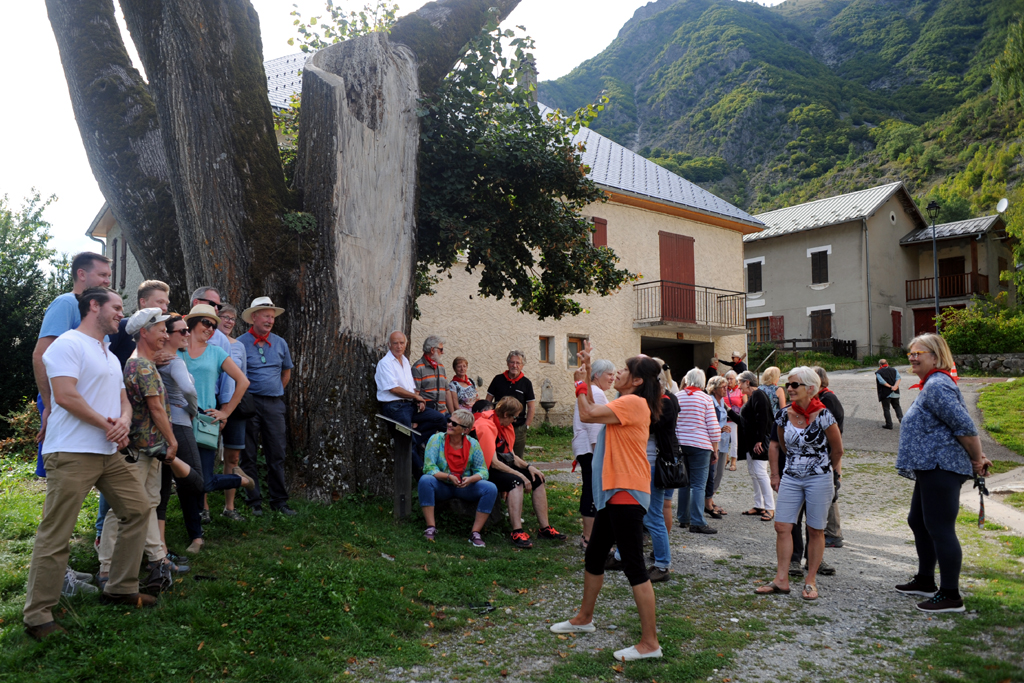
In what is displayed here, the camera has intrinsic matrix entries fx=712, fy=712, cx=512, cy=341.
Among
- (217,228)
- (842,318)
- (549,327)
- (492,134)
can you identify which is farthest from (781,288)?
(217,228)

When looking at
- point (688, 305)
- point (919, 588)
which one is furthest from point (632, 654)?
point (688, 305)

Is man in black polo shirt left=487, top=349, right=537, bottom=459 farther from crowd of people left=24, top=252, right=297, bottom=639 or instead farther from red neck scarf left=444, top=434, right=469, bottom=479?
crowd of people left=24, top=252, right=297, bottom=639

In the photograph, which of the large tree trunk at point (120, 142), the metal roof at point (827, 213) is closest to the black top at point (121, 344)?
the large tree trunk at point (120, 142)

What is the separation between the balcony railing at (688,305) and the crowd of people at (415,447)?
491 inches

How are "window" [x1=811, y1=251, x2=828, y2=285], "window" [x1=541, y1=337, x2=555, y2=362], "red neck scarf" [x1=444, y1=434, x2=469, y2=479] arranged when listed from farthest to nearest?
"window" [x1=811, y1=251, x2=828, y2=285], "window" [x1=541, y1=337, x2=555, y2=362], "red neck scarf" [x1=444, y1=434, x2=469, y2=479]

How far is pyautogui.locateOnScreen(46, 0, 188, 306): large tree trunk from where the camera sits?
21.1 feet

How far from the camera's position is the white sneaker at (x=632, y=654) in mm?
3849

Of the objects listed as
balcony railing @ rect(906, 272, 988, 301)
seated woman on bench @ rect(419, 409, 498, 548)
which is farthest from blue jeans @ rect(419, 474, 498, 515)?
balcony railing @ rect(906, 272, 988, 301)

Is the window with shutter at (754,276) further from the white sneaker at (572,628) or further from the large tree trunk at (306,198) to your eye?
the white sneaker at (572,628)

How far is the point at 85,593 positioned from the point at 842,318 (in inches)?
1293

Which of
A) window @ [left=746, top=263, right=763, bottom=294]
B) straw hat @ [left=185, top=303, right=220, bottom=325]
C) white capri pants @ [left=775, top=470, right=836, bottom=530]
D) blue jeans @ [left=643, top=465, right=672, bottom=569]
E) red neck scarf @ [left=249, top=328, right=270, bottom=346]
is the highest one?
window @ [left=746, top=263, right=763, bottom=294]

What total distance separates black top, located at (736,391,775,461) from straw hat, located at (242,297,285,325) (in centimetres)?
478

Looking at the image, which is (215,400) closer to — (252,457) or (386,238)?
(252,457)

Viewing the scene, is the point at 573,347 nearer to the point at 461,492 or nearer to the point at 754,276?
the point at 461,492
